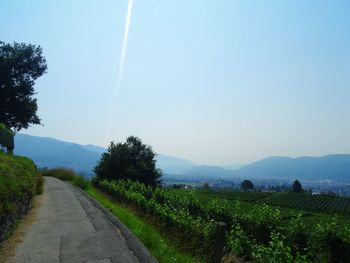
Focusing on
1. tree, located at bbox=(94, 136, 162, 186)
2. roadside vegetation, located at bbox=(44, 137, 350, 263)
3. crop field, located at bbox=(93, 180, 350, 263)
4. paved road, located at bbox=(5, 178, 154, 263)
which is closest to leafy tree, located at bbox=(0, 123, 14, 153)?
paved road, located at bbox=(5, 178, 154, 263)

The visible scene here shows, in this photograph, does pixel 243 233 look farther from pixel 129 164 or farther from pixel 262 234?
pixel 129 164

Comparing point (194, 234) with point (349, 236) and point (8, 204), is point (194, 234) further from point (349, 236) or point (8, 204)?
point (8, 204)

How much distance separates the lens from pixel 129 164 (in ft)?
174

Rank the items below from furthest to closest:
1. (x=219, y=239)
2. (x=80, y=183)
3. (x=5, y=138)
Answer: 1. (x=80, y=183)
2. (x=5, y=138)
3. (x=219, y=239)

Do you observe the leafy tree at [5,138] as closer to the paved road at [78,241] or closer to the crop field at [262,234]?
the paved road at [78,241]

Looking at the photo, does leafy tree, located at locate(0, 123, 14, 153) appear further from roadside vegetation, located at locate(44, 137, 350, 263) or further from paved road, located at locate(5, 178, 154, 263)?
roadside vegetation, located at locate(44, 137, 350, 263)

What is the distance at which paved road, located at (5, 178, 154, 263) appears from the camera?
32.4 feet

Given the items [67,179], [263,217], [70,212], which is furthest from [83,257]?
[67,179]

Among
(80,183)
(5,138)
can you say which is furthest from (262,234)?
(80,183)

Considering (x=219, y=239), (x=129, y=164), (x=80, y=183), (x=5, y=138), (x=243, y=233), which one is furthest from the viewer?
(x=129, y=164)

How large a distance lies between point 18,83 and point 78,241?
3794 centimetres

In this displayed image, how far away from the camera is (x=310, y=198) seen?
120875mm

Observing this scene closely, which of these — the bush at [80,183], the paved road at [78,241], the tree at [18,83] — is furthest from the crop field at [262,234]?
the tree at [18,83]

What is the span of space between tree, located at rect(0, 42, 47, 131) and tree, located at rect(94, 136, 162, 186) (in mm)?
10715
